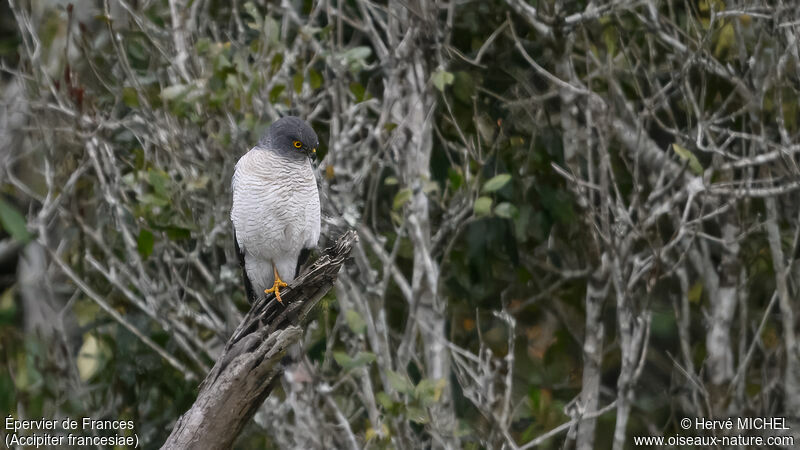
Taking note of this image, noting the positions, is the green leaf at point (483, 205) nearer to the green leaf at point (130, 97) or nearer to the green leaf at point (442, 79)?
the green leaf at point (442, 79)

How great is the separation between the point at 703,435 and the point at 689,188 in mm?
1391

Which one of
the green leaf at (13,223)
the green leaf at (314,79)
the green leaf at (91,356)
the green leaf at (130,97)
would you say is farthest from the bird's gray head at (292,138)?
the green leaf at (91,356)

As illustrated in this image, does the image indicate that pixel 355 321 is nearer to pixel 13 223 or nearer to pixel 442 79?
pixel 442 79

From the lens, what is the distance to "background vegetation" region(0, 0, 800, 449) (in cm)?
495

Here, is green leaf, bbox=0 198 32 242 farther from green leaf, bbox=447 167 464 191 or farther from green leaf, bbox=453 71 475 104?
green leaf, bbox=453 71 475 104

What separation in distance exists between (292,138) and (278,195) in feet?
0.88

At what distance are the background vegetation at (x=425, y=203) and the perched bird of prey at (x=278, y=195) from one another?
1.11 ft

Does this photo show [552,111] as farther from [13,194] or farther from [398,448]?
[13,194]

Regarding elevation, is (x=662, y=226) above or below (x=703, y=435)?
above

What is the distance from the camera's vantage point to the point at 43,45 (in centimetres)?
561

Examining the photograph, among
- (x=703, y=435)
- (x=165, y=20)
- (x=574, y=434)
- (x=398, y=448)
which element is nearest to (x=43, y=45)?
(x=165, y=20)

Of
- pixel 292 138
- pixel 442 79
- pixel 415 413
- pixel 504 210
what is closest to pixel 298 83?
pixel 292 138

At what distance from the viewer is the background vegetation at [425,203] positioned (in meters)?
4.95

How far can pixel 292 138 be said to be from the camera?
4328mm
